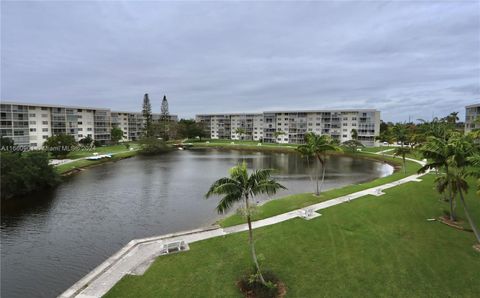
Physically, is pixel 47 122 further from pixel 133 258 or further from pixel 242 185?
pixel 242 185

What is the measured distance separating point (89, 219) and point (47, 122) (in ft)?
217

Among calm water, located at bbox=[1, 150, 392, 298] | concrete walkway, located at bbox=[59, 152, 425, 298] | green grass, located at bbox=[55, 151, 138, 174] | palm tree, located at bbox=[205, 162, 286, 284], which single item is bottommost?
calm water, located at bbox=[1, 150, 392, 298]

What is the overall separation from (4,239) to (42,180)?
1796 cm

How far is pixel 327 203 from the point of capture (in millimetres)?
25281

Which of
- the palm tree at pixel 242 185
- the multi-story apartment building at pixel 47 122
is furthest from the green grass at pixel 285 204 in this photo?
the multi-story apartment building at pixel 47 122

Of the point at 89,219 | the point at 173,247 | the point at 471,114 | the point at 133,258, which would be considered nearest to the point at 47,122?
the point at 89,219

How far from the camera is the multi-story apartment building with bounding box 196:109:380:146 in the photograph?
90.7 m

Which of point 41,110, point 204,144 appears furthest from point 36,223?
point 204,144

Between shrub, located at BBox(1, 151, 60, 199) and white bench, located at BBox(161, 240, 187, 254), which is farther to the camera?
shrub, located at BBox(1, 151, 60, 199)

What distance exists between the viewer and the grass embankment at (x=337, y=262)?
12539 millimetres

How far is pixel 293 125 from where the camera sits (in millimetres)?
106438

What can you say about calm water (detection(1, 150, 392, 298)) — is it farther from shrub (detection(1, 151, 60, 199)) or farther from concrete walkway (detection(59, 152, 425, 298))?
concrete walkway (detection(59, 152, 425, 298))

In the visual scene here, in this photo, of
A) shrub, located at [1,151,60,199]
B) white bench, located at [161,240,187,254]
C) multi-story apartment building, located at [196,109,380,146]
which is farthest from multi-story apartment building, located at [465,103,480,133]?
shrub, located at [1,151,60,199]

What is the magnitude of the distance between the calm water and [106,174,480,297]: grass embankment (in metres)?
6.78
